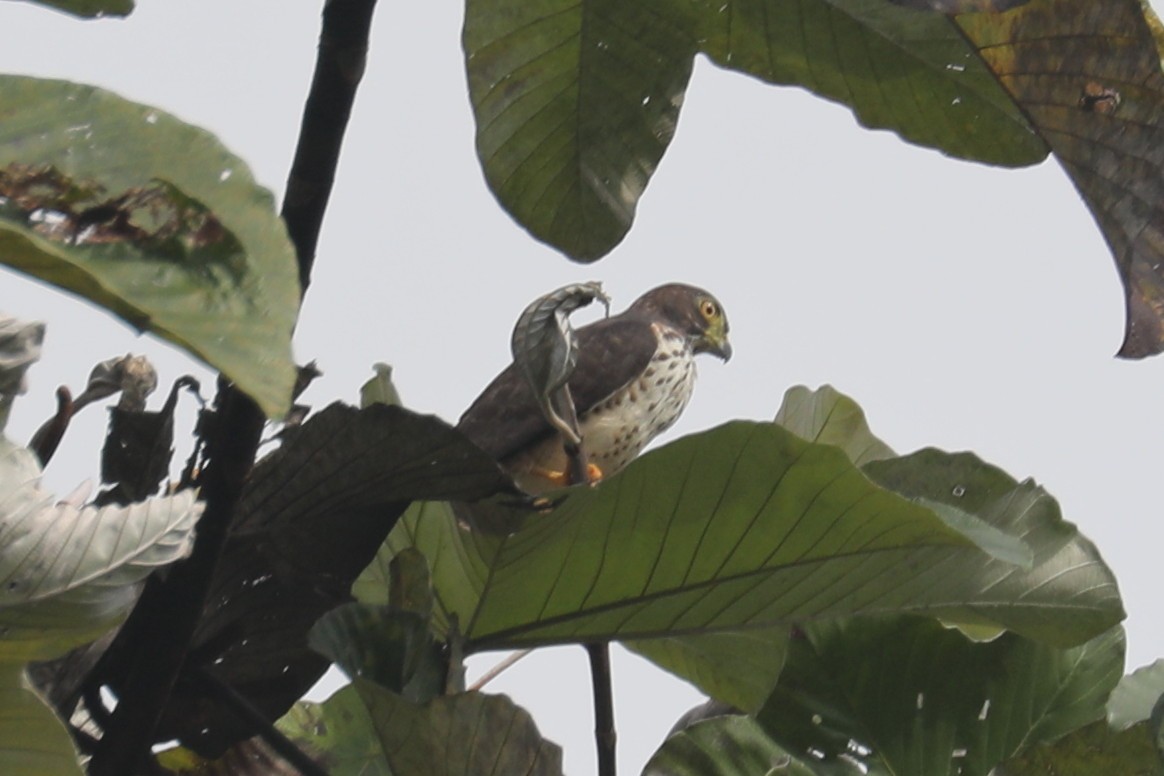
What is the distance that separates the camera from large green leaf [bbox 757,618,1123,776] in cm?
138

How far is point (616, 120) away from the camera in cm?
148

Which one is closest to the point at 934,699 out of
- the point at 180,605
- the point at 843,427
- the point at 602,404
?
the point at 843,427

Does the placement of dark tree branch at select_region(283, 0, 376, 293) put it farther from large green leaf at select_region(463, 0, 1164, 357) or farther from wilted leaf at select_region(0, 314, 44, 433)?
large green leaf at select_region(463, 0, 1164, 357)

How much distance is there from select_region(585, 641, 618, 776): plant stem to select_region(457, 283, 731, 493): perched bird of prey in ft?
6.42

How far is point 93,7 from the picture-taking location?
0.97 m

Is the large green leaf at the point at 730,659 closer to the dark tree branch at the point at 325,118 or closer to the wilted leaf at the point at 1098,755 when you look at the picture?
the wilted leaf at the point at 1098,755

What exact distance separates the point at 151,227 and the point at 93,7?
296 millimetres

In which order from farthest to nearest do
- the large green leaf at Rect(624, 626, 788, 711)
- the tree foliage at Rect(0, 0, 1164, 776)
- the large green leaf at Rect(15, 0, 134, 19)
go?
the large green leaf at Rect(624, 626, 788, 711)
the large green leaf at Rect(15, 0, 134, 19)
the tree foliage at Rect(0, 0, 1164, 776)

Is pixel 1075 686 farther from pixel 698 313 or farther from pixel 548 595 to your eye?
pixel 698 313

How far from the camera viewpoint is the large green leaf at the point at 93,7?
3.17 feet

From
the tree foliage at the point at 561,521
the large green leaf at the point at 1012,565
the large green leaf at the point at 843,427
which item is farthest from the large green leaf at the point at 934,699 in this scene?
the large green leaf at the point at 843,427

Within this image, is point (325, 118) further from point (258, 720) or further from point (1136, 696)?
point (1136, 696)

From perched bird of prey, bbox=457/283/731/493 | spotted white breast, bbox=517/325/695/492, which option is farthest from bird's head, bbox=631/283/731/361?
spotted white breast, bbox=517/325/695/492

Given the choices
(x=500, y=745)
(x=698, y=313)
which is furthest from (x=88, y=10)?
(x=698, y=313)
